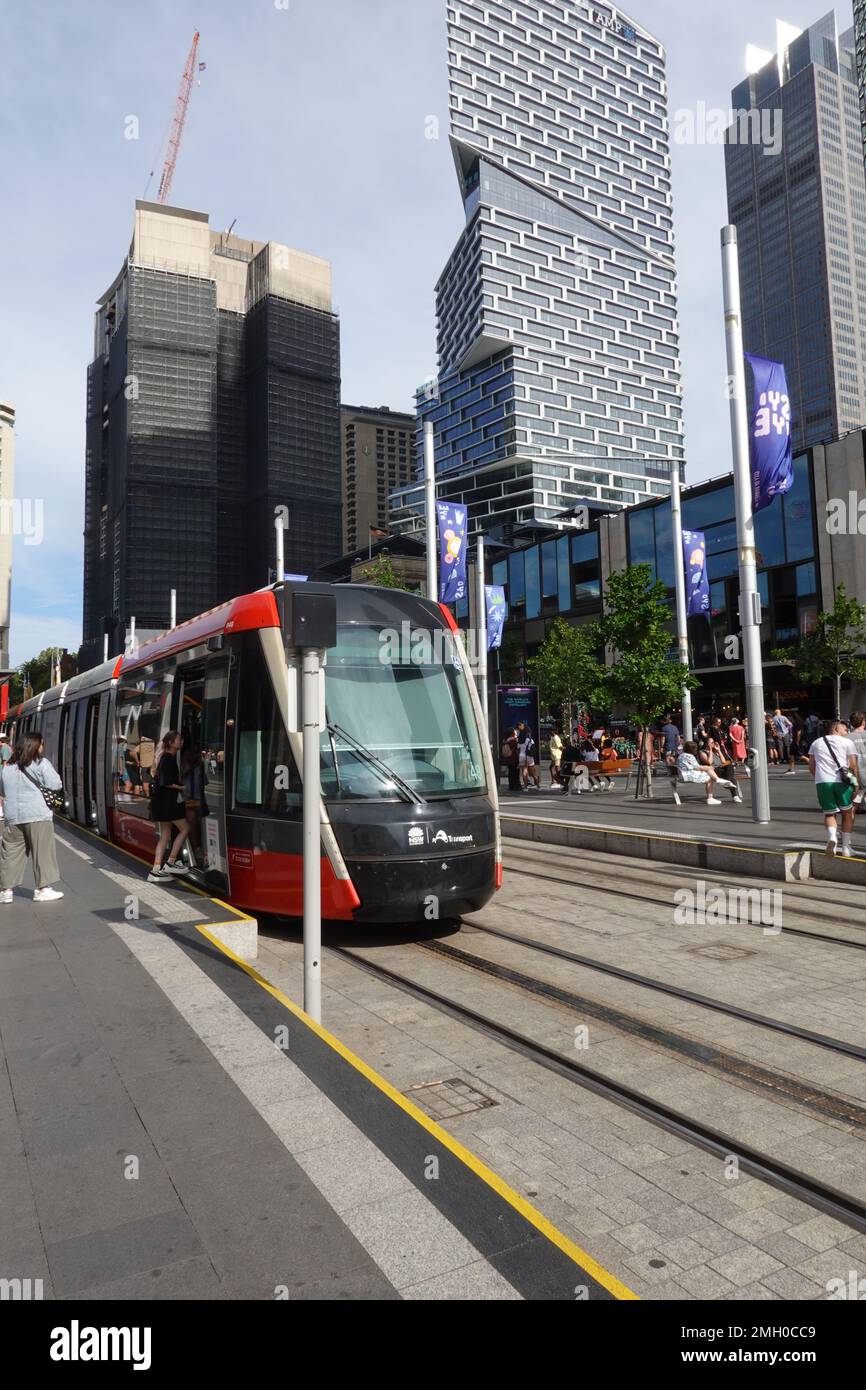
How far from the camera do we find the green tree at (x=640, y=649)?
2180cm

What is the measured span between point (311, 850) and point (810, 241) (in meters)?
196

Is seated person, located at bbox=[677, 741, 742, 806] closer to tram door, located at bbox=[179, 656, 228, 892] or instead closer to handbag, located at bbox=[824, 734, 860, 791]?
handbag, located at bbox=[824, 734, 860, 791]

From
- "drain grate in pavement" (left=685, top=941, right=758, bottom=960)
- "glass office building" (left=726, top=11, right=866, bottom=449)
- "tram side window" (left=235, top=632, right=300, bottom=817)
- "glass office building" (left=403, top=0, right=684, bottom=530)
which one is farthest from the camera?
"glass office building" (left=726, top=11, right=866, bottom=449)

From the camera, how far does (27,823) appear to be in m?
8.18

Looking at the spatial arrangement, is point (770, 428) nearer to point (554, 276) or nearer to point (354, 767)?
point (354, 767)

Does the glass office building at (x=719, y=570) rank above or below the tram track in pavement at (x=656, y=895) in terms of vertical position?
above

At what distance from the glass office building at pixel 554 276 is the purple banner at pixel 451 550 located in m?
102

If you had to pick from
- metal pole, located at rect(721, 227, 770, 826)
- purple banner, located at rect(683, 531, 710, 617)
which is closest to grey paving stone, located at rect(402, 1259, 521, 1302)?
metal pole, located at rect(721, 227, 770, 826)

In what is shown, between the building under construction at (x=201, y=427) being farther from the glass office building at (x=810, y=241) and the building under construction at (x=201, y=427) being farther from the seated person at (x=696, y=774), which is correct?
the seated person at (x=696, y=774)

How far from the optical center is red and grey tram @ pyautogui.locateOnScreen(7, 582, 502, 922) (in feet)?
23.9

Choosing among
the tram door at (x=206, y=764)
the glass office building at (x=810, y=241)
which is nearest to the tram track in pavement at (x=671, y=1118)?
the tram door at (x=206, y=764)

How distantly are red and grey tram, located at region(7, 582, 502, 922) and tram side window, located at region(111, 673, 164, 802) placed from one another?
169 cm

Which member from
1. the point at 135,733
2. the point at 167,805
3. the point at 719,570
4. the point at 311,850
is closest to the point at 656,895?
the point at 167,805

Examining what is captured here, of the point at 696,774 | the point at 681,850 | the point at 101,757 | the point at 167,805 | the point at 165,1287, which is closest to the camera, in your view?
the point at 165,1287
